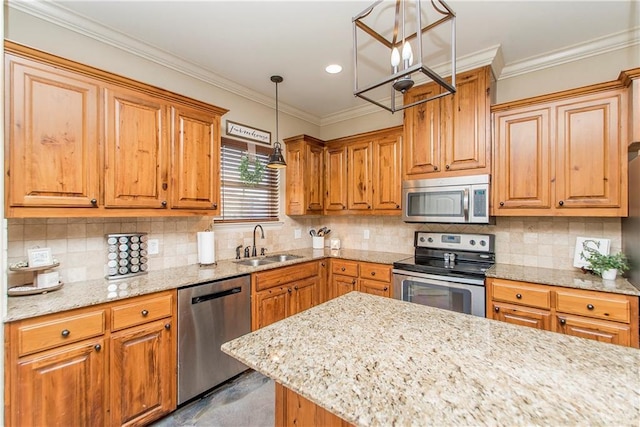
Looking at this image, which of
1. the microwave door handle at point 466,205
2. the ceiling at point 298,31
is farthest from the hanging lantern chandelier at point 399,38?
the microwave door handle at point 466,205

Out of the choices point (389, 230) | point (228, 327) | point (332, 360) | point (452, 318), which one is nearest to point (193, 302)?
point (228, 327)

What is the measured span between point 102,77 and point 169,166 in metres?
0.70

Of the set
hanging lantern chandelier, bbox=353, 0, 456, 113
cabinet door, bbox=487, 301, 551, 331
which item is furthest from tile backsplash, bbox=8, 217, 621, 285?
hanging lantern chandelier, bbox=353, 0, 456, 113

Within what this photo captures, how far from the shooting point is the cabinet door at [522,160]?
247cm

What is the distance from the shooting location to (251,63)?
2836 millimetres

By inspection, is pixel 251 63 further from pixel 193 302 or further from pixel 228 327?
pixel 228 327

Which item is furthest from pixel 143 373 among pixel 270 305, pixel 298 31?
pixel 298 31

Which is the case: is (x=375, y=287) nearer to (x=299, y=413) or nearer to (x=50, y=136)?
(x=299, y=413)

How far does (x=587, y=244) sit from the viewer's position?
247cm

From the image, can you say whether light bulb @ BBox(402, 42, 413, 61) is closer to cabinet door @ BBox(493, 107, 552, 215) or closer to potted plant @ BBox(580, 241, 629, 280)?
cabinet door @ BBox(493, 107, 552, 215)

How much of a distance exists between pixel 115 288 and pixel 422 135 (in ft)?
9.52

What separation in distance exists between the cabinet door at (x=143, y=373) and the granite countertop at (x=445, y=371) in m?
1.16

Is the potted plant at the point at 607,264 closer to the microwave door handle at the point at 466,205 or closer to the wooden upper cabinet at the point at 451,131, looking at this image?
the microwave door handle at the point at 466,205

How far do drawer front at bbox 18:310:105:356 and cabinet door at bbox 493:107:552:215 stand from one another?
309cm
